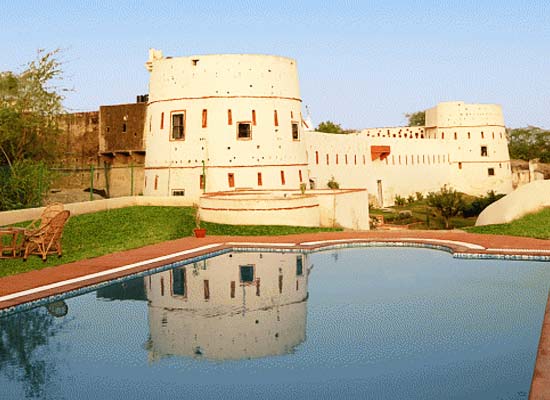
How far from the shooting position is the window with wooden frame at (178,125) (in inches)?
1121

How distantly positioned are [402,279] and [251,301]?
3672 millimetres

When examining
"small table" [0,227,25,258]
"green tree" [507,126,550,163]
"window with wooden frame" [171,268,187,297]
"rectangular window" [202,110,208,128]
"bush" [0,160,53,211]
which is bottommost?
"window with wooden frame" [171,268,187,297]

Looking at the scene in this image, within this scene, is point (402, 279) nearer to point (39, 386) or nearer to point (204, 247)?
point (204, 247)

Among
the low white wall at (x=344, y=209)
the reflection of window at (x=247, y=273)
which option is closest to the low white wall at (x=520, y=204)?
the low white wall at (x=344, y=209)

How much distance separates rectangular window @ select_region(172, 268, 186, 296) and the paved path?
52 cm

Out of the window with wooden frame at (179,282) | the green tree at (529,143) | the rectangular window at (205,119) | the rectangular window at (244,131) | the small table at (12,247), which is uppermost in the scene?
the green tree at (529,143)

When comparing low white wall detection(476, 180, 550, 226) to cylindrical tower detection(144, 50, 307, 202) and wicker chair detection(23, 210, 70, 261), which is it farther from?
A: wicker chair detection(23, 210, 70, 261)

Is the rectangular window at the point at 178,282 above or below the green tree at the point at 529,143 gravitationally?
below

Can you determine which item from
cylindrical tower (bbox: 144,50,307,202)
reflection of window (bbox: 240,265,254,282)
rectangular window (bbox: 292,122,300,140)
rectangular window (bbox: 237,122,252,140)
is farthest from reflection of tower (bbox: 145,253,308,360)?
rectangular window (bbox: 292,122,300,140)

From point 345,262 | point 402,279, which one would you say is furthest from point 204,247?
point 402,279

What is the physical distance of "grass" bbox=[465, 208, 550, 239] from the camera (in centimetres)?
1939

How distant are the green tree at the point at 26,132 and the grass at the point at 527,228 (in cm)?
1501

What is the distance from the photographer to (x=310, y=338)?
359 inches

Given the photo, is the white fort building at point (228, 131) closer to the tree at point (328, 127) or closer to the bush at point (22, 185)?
the bush at point (22, 185)
